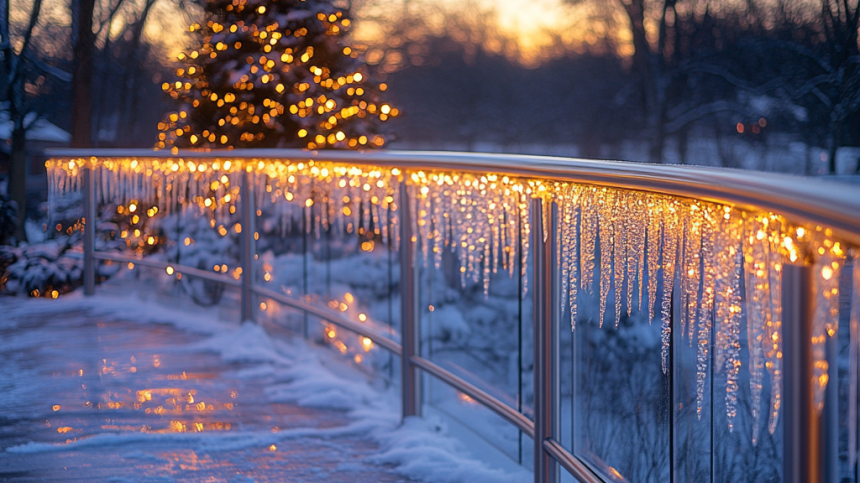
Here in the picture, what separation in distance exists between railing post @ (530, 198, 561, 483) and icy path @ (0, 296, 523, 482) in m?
0.52

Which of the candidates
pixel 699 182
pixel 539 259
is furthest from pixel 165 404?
pixel 699 182

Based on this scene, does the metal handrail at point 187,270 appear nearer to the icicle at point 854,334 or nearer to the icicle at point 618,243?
the icicle at point 618,243

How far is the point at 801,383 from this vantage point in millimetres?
1159

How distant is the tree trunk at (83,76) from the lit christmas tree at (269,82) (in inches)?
213

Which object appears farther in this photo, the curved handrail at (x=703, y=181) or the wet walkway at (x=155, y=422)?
the wet walkway at (x=155, y=422)

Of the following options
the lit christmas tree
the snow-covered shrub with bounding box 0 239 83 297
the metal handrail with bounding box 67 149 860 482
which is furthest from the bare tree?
the metal handrail with bounding box 67 149 860 482

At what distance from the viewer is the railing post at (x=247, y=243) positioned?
5125 mm

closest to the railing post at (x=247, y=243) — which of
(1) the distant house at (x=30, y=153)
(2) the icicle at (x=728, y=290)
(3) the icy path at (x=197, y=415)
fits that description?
(3) the icy path at (x=197, y=415)

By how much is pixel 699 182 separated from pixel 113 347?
4.17m

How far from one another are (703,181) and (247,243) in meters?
4.08

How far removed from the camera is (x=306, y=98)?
8.13 meters

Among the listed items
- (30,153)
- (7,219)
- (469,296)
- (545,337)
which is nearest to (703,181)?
(545,337)

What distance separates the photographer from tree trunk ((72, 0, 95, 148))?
13063 mm

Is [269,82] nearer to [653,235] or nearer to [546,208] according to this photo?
[546,208]
